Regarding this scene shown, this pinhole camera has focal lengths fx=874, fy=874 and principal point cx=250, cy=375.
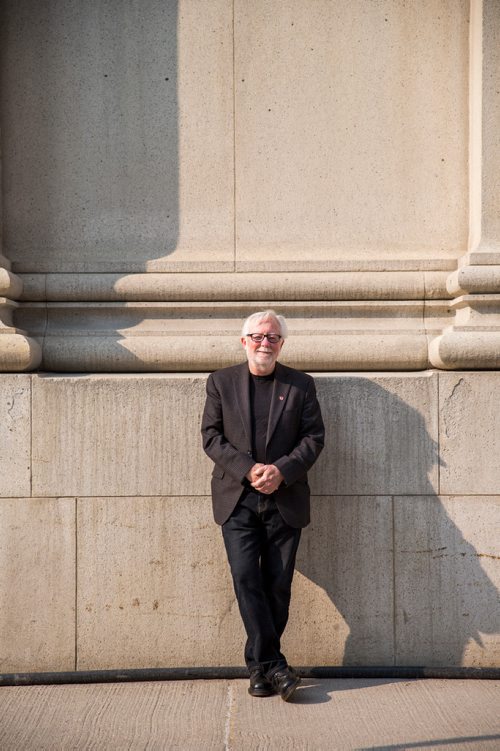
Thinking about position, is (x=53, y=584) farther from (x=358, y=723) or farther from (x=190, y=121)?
(x=190, y=121)

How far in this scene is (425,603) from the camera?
5.22 m

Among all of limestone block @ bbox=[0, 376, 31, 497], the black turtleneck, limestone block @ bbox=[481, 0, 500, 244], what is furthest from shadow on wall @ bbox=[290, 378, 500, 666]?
limestone block @ bbox=[0, 376, 31, 497]

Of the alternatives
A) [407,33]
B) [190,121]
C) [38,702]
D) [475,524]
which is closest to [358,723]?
[475,524]

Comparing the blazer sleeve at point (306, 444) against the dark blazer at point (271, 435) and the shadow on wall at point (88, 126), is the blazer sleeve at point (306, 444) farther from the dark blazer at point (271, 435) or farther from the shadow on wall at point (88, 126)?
the shadow on wall at point (88, 126)

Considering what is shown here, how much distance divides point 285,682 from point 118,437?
5.60ft

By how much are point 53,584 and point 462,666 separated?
2.48 metres

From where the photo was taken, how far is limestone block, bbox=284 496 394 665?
523 centimetres

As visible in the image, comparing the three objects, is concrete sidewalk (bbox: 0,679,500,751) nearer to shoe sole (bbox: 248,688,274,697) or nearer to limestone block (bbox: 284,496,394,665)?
shoe sole (bbox: 248,688,274,697)

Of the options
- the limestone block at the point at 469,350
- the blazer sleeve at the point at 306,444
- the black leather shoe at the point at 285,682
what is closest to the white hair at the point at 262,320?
the blazer sleeve at the point at 306,444

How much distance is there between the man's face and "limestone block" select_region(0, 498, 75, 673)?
59.6 inches

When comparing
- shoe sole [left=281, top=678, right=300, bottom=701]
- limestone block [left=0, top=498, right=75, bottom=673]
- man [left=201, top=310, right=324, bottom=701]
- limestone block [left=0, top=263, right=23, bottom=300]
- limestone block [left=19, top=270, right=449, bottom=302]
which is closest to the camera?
shoe sole [left=281, top=678, right=300, bottom=701]

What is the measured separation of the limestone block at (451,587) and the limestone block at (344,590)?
0.34 ft

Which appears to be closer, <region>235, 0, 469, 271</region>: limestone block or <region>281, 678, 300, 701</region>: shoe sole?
<region>281, 678, 300, 701</region>: shoe sole

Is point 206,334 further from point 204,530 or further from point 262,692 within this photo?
point 262,692
